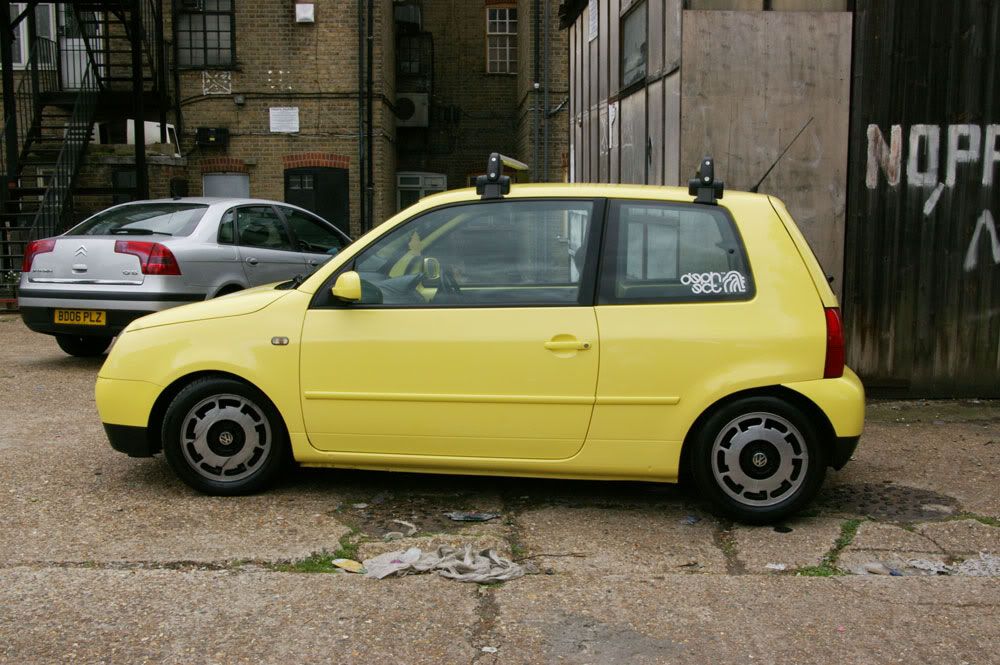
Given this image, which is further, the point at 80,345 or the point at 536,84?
the point at 536,84

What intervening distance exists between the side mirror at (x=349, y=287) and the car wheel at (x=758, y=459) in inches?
72.0

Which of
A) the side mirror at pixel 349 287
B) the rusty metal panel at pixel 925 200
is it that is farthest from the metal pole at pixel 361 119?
the side mirror at pixel 349 287

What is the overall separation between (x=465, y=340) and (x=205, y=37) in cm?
1974

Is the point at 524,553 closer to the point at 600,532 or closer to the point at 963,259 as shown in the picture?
the point at 600,532

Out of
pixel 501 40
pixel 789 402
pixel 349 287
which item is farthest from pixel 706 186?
pixel 501 40

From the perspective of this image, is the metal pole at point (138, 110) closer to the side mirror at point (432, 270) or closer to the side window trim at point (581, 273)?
the side window trim at point (581, 273)

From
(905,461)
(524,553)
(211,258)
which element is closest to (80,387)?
(211,258)

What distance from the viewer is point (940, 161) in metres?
7.89

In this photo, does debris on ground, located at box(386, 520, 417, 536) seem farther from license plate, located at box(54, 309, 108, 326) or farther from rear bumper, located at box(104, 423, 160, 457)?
license plate, located at box(54, 309, 108, 326)

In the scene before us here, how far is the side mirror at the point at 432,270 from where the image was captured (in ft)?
16.6

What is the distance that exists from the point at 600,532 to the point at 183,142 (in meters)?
19.8

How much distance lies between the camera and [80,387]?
8.55 m

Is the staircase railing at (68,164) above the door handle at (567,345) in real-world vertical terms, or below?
above

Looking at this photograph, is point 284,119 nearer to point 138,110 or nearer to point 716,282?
point 138,110
